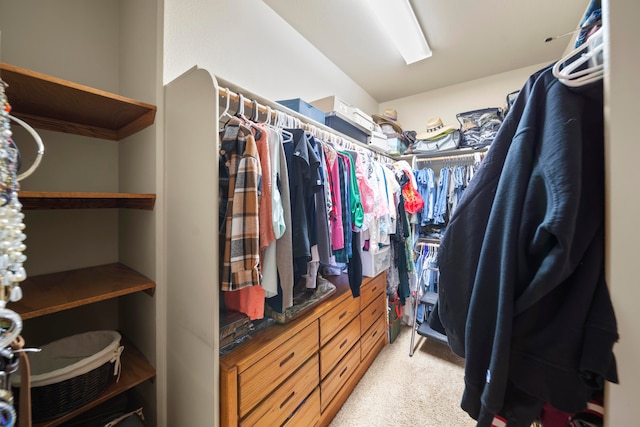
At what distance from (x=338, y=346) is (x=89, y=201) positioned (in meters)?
1.62

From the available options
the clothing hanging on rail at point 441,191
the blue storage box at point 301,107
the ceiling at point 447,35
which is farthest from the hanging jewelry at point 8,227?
the clothing hanging on rail at point 441,191

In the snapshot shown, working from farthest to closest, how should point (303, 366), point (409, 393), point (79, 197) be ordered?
point (409, 393)
point (303, 366)
point (79, 197)

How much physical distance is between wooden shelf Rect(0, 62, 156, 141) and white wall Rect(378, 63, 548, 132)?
3.01 m

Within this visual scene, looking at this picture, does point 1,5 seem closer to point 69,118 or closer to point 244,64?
point 69,118

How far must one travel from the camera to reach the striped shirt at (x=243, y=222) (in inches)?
34.6

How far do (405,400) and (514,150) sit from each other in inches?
73.6

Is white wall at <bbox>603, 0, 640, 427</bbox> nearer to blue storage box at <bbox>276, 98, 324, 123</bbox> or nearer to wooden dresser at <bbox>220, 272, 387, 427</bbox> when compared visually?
wooden dresser at <bbox>220, 272, 387, 427</bbox>

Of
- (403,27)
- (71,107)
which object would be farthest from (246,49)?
(403,27)

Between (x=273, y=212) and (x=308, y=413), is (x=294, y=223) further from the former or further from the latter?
(x=308, y=413)

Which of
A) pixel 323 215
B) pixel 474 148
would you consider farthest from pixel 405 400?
pixel 474 148

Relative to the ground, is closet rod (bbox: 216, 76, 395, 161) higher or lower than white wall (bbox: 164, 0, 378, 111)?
lower

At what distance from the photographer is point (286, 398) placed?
1180 millimetres

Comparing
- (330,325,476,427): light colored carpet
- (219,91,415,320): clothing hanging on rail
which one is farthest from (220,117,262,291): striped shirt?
(330,325,476,427): light colored carpet

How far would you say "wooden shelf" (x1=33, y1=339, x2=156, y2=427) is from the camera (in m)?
0.88
